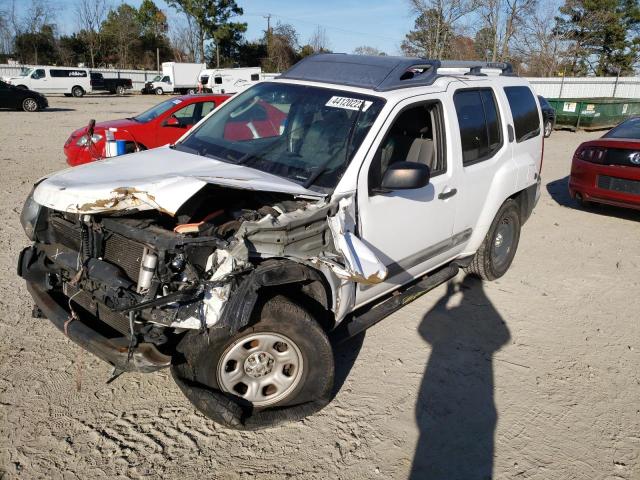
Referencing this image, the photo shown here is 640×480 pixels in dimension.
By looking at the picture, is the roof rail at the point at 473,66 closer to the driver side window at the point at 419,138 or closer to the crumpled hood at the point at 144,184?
the driver side window at the point at 419,138

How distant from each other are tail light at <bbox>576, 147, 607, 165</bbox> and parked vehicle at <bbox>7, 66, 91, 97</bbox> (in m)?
33.8

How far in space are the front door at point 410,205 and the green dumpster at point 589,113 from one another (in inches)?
714

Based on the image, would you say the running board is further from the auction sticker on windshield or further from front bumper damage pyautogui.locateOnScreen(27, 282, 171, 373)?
the auction sticker on windshield

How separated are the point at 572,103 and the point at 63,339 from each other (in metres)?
20.8

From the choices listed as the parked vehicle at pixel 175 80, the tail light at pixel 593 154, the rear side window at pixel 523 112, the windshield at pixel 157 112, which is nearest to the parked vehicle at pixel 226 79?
the parked vehicle at pixel 175 80

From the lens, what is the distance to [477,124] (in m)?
4.53

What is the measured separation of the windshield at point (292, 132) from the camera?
3514mm

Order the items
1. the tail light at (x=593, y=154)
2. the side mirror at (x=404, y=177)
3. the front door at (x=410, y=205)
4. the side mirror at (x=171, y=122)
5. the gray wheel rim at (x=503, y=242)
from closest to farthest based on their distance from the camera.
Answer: the side mirror at (x=404, y=177) → the front door at (x=410, y=205) → the gray wheel rim at (x=503, y=242) → the tail light at (x=593, y=154) → the side mirror at (x=171, y=122)

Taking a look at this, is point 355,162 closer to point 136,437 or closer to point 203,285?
point 203,285

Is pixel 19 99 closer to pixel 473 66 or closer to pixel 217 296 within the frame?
pixel 473 66

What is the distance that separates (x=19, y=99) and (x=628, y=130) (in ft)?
79.2

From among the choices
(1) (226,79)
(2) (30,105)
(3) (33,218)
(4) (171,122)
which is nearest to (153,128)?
(4) (171,122)

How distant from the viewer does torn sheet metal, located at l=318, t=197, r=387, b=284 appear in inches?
118

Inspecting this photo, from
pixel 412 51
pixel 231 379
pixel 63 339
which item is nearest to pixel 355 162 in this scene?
pixel 231 379
